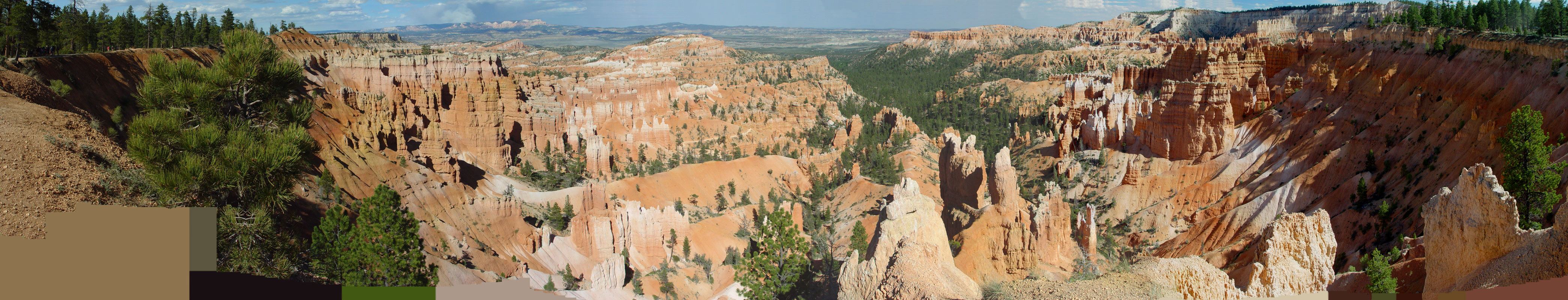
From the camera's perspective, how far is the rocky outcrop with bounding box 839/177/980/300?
18.8 metres

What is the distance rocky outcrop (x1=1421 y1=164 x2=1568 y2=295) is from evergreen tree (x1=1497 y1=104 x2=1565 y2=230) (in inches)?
150

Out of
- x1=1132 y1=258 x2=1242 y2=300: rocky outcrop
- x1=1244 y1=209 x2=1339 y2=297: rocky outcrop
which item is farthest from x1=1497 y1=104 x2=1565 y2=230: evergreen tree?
x1=1132 y1=258 x2=1242 y2=300: rocky outcrop

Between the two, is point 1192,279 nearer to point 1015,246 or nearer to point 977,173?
point 1015,246

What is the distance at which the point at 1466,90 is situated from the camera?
117 feet

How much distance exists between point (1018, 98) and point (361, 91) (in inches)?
3138

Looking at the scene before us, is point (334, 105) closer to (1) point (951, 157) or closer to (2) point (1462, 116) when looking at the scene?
(1) point (951, 157)

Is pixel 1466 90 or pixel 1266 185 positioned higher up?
pixel 1466 90

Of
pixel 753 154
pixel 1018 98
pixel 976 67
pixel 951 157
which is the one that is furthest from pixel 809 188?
pixel 976 67

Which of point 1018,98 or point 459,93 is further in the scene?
point 1018,98

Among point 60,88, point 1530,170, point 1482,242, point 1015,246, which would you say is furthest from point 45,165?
point 1530,170

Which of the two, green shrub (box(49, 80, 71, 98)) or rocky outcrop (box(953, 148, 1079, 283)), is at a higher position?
green shrub (box(49, 80, 71, 98))

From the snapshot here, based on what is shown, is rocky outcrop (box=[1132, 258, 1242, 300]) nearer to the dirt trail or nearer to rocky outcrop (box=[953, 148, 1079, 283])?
rocky outcrop (box=[953, 148, 1079, 283])

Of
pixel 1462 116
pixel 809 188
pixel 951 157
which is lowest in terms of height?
pixel 809 188

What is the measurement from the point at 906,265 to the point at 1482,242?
1136 centimetres
